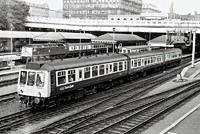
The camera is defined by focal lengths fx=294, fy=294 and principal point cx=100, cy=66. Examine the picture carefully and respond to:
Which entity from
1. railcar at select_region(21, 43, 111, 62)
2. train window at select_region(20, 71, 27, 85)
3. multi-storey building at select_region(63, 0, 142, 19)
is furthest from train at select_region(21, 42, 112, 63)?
multi-storey building at select_region(63, 0, 142, 19)

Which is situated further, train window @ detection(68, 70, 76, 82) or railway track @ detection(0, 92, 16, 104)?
railway track @ detection(0, 92, 16, 104)

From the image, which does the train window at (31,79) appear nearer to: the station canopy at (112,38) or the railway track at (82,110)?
the railway track at (82,110)

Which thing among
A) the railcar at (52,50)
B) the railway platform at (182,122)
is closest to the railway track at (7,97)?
the railway platform at (182,122)

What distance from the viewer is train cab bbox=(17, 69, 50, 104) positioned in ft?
57.2

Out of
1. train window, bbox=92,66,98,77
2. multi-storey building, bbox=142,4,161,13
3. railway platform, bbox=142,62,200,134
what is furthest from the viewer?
multi-storey building, bbox=142,4,161,13

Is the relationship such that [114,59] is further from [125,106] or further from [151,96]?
[125,106]

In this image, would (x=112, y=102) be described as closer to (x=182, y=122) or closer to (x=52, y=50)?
(x=182, y=122)

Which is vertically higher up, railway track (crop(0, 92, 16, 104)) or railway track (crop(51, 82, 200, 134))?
railway track (crop(0, 92, 16, 104))

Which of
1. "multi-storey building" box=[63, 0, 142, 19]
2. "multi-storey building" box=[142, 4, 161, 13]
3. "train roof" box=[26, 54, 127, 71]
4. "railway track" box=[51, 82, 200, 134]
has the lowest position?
"railway track" box=[51, 82, 200, 134]

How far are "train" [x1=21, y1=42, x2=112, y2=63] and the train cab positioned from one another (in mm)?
20415

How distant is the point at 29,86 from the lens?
58.6ft

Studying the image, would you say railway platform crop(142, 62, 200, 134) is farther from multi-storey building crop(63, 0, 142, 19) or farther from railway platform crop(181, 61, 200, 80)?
multi-storey building crop(63, 0, 142, 19)

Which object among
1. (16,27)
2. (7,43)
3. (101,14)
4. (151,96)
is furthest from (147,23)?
(101,14)

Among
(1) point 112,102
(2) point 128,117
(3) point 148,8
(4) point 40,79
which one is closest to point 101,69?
(1) point 112,102
